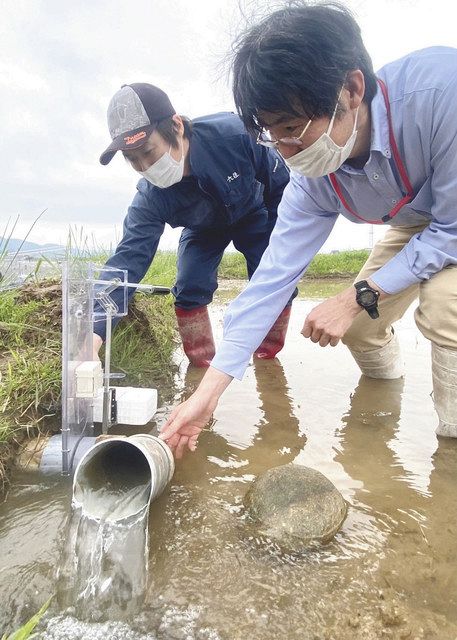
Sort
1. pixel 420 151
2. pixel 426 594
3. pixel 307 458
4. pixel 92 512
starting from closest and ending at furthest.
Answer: pixel 426 594
pixel 92 512
pixel 420 151
pixel 307 458

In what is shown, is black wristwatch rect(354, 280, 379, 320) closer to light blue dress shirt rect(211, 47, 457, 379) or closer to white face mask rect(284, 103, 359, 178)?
light blue dress shirt rect(211, 47, 457, 379)

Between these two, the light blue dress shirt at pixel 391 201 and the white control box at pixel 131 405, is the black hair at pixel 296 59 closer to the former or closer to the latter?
the light blue dress shirt at pixel 391 201

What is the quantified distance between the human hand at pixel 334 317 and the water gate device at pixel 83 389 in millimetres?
766

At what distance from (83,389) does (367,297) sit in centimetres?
133

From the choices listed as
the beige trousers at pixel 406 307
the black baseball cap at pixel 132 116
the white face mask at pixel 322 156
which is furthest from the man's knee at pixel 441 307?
the black baseball cap at pixel 132 116

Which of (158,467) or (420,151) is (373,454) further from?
(420,151)

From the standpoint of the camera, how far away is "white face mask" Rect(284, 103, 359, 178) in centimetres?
214

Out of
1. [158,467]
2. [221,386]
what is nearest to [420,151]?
[221,386]

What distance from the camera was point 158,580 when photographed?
5.80 feet

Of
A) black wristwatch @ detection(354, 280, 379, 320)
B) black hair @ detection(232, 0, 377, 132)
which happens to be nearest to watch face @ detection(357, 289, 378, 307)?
black wristwatch @ detection(354, 280, 379, 320)

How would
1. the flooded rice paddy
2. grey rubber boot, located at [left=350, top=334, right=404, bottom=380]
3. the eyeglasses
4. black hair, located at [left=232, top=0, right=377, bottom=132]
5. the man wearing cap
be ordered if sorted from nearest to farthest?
the flooded rice paddy < black hair, located at [left=232, top=0, right=377, bottom=132] < the eyeglasses < the man wearing cap < grey rubber boot, located at [left=350, top=334, right=404, bottom=380]

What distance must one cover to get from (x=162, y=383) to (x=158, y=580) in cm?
206

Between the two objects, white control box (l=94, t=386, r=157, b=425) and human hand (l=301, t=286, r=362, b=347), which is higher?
human hand (l=301, t=286, r=362, b=347)

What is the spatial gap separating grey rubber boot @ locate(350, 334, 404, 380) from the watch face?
115cm
